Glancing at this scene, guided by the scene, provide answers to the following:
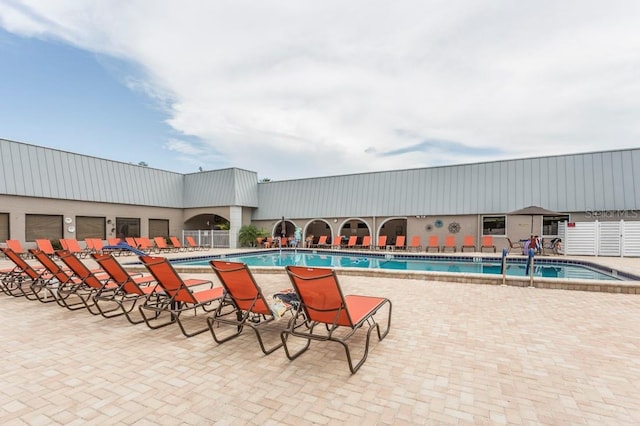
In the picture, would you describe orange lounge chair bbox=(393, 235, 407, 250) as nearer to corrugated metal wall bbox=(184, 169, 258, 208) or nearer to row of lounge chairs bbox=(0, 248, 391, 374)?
corrugated metal wall bbox=(184, 169, 258, 208)

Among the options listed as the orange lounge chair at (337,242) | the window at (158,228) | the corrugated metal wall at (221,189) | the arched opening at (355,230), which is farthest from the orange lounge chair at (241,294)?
the arched opening at (355,230)

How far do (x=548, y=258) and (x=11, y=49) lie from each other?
23797 millimetres

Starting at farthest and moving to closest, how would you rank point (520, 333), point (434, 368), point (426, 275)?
point (426, 275)
point (520, 333)
point (434, 368)

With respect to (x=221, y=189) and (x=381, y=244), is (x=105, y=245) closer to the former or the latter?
(x=221, y=189)

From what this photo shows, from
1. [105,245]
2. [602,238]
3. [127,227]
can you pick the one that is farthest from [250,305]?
[127,227]

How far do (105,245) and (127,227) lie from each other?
127 inches

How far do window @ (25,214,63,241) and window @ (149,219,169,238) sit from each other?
15.7ft

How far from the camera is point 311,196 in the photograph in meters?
21.1

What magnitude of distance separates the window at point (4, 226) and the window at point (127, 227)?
4700 mm

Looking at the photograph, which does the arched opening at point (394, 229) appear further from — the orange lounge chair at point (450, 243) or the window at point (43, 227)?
the window at point (43, 227)

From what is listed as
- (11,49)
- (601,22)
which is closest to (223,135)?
(11,49)

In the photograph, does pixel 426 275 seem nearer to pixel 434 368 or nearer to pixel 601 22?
pixel 434 368

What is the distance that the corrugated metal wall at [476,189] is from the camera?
48.0ft

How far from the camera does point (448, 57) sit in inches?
423
